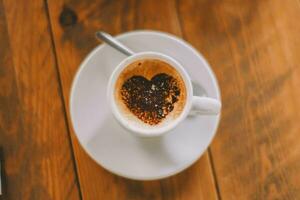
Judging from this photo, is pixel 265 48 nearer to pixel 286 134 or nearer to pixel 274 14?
pixel 274 14

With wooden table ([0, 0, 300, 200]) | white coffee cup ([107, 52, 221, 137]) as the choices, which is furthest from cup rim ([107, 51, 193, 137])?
wooden table ([0, 0, 300, 200])

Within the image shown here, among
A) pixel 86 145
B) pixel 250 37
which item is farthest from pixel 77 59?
pixel 250 37

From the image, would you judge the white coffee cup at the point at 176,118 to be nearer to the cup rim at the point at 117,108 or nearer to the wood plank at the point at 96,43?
the cup rim at the point at 117,108

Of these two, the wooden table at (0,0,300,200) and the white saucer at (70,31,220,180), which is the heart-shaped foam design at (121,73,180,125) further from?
the wooden table at (0,0,300,200)

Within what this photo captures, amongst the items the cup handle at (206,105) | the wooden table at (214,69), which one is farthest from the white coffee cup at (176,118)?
the wooden table at (214,69)

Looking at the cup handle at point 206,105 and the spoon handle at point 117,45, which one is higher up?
the spoon handle at point 117,45

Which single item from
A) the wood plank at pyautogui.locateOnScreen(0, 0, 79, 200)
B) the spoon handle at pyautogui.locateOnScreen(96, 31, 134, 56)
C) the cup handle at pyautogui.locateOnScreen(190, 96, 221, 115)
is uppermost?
the spoon handle at pyautogui.locateOnScreen(96, 31, 134, 56)
